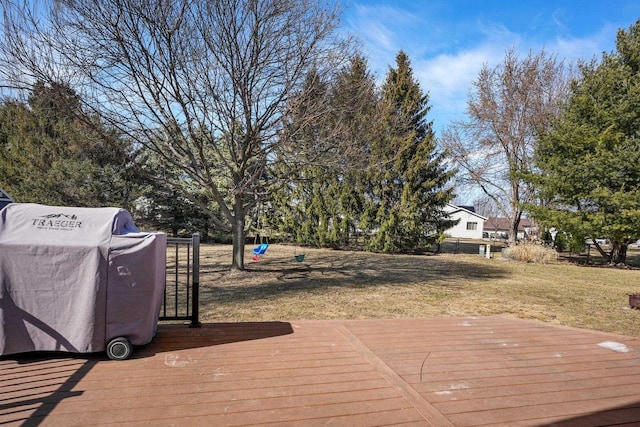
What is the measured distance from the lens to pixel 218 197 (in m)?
7.68

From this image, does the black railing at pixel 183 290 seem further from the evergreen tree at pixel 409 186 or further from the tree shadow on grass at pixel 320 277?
the evergreen tree at pixel 409 186

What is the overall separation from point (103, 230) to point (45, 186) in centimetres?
1386

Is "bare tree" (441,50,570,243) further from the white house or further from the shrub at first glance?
the white house

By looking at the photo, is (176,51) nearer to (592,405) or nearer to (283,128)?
(283,128)

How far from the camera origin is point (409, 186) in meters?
15.5

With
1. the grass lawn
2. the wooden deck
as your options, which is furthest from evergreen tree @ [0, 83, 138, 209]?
the wooden deck

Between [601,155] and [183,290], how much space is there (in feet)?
40.6

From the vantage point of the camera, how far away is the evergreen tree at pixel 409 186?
15.4 metres

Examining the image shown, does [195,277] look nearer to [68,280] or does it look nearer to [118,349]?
[118,349]

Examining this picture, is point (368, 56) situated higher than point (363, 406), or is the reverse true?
point (368, 56)

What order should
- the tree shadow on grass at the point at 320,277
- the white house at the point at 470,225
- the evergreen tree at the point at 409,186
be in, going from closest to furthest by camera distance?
the tree shadow on grass at the point at 320,277 → the evergreen tree at the point at 409,186 → the white house at the point at 470,225

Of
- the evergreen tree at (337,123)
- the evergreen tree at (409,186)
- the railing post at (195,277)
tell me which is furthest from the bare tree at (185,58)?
the evergreen tree at (409,186)

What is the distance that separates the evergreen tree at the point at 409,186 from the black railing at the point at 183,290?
8.31 m

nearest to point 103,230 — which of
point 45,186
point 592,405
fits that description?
point 592,405
